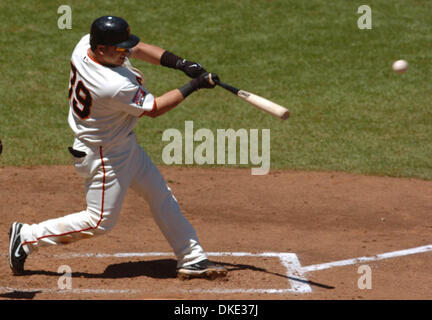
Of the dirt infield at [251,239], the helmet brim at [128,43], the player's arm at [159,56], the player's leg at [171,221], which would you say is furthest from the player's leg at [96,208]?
the player's arm at [159,56]

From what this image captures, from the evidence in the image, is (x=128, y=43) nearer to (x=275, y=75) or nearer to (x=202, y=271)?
(x=202, y=271)

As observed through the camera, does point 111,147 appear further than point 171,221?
No

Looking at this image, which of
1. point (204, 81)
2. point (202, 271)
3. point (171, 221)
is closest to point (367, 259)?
point (202, 271)

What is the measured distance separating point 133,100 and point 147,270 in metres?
1.48

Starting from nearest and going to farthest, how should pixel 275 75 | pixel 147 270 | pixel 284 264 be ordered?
1. pixel 147 270
2. pixel 284 264
3. pixel 275 75

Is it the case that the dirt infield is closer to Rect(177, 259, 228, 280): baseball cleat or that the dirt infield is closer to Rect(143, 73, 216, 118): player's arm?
Rect(177, 259, 228, 280): baseball cleat

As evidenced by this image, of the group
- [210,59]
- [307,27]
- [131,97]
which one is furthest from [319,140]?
[131,97]

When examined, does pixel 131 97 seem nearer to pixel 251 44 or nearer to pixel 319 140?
pixel 319 140

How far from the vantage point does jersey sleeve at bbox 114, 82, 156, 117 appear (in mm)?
5070

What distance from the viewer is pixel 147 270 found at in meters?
5.84

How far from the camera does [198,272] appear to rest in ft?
18.4

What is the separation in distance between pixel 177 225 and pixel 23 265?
1.21 meters

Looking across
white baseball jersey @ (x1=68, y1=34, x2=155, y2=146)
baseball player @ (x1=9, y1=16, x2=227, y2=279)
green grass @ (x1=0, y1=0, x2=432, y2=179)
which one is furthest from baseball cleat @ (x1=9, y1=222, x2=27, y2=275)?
green grass @ (x1=0, y1=0, x2=432, y2=179)

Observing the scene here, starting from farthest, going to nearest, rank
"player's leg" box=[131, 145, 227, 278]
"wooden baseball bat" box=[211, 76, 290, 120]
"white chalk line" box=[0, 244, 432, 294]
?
"player's leg" box=[131, 145, 227, 278] < "white chalk line" box=[0, 244, 432, 294] < "wooden baseball bat" box=[211, 76, 290, 120]
